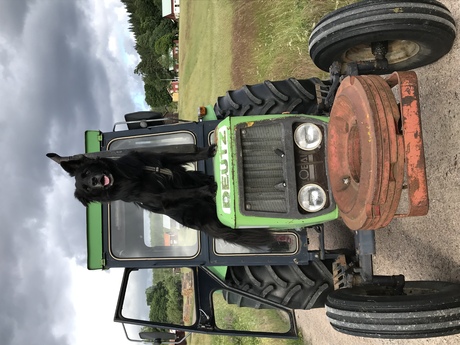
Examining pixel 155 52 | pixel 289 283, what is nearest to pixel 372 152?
pixel 289 283

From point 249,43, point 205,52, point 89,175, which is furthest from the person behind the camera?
point 205,52

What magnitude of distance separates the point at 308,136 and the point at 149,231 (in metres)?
2.02

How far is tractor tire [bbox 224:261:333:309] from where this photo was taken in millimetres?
4293

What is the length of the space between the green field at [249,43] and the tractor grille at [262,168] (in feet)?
12.0

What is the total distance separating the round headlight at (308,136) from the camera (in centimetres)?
316

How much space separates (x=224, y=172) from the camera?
3270mm

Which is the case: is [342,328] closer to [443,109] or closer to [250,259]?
[250,259]

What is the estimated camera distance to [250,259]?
425cm

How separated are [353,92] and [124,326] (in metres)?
3.24

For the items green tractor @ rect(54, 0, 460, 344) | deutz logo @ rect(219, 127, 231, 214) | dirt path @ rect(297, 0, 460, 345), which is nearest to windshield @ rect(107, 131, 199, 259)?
green tractor @ rect(54, 0, 460, 344)

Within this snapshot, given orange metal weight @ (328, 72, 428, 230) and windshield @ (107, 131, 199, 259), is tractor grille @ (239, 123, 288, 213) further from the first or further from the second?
windshield @ (107, 131, 199, 259)

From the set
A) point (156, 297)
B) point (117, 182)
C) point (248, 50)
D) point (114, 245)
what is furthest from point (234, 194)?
point (156, 297)

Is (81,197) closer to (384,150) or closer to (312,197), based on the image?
(312,197)

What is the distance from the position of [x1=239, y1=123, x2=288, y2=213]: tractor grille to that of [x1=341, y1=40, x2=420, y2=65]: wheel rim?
46.0 inches
